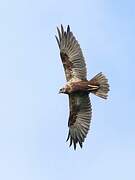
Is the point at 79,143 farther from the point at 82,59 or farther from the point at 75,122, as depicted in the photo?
the point at 82,59

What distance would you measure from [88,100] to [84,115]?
1.99 feet

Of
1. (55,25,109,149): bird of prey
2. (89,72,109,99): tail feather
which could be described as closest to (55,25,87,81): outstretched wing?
(55,25,109,149): bird of prey

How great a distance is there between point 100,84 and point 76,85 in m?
0.90

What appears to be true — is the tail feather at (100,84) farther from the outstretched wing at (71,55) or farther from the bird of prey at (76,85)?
the outstretched wing at (71,55)

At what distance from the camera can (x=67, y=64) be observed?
21703 mm

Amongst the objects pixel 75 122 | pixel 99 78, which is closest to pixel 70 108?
pixel 75 122

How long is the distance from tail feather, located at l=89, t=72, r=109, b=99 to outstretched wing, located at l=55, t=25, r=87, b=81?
0.59 metres

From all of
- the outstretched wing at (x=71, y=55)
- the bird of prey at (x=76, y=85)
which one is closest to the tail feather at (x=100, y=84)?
the bird of prey at (x=76, y=85)

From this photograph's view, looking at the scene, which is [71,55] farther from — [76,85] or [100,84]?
[100,84]

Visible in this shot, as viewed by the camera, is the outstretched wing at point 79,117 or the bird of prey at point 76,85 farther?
the outstretched wing at point 79,117

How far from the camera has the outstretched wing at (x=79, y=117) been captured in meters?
21.0

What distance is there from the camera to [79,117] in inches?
847

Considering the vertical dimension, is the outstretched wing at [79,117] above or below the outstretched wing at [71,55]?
below

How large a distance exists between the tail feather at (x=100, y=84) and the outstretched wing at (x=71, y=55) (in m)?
0.59
